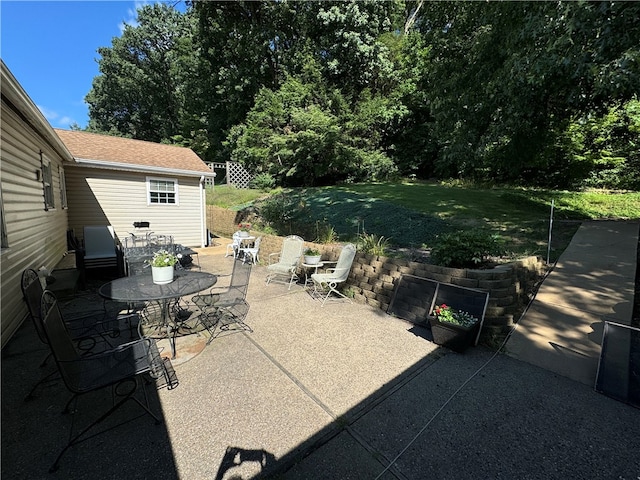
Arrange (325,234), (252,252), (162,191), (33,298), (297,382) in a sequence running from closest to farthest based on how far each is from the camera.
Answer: (33,298), (297,382), (325,234), (252,252), (162,191)

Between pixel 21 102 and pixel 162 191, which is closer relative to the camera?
pixel 21 102

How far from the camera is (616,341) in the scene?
290cm

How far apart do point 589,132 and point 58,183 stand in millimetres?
18988

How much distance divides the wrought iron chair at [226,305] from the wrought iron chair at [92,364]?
1231mm

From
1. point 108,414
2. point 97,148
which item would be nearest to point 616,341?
point 108,414

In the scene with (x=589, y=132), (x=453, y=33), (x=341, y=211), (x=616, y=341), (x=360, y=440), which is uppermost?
(x=453, y=33)

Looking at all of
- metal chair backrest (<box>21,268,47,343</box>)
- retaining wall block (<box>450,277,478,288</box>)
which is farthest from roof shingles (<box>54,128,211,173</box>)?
retaining wall block (<box>450,277,478,288</box>)

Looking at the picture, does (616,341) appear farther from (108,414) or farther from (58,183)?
(58,183)

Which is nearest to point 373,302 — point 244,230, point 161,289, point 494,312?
point 494,312

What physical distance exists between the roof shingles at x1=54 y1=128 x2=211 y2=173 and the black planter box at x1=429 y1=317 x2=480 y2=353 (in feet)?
29.9

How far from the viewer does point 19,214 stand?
394cm

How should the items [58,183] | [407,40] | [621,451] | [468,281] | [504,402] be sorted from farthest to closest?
[407,40], [58,183], [468,281], [504,402], [621,451]

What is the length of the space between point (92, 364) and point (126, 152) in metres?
9.30

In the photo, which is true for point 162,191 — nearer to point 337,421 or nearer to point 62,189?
point 62,189
